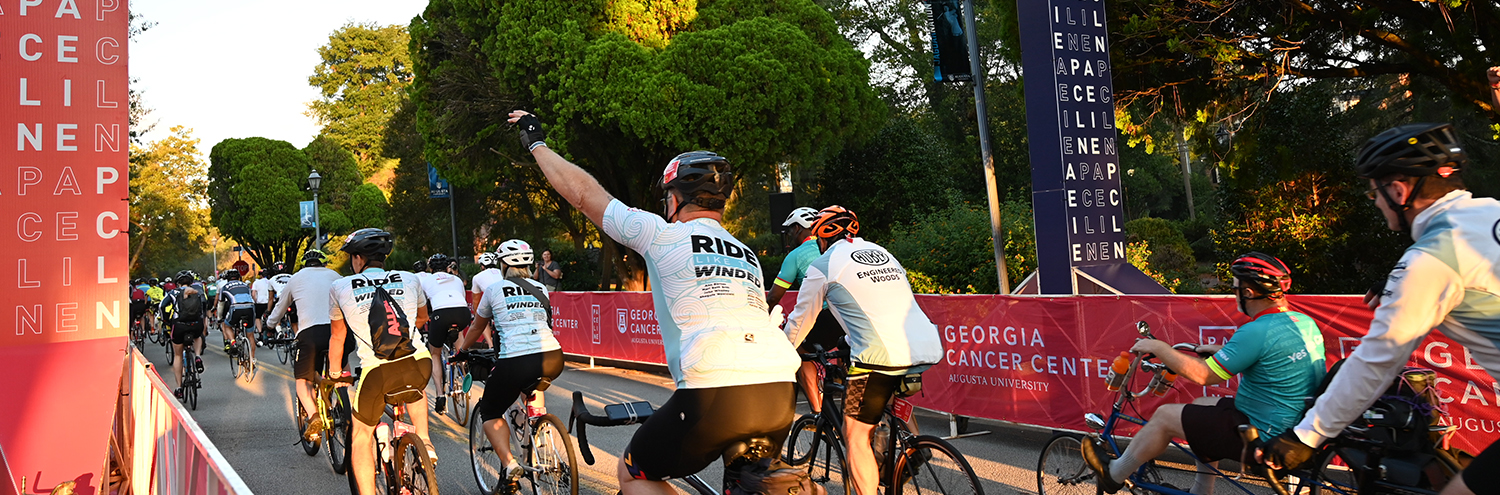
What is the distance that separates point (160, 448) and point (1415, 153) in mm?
5409

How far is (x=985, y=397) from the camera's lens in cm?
881

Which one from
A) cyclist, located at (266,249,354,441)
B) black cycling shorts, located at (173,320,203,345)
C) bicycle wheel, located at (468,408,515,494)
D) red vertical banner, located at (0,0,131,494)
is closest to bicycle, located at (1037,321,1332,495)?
bicycle wheel, located at (468,408,515,494)

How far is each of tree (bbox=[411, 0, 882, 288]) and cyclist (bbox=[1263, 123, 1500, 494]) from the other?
20.8 metres

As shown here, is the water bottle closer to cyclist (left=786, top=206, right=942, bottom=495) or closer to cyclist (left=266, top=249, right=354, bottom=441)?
cyclist (left=786, top=206, right=942, bottom=495)

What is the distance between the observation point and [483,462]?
277 inches

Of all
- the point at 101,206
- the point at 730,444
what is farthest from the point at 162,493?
the point at 730,444

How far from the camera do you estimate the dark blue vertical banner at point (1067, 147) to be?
10.7m

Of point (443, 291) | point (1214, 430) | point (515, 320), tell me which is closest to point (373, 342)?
point (515, 320)

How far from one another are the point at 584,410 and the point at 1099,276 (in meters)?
8.30

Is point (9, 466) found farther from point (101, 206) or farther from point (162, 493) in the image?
point (101, 206)

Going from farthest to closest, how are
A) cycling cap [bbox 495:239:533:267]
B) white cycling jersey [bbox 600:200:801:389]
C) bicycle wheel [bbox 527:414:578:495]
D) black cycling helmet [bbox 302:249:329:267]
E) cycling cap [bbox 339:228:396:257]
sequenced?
black cycling helmet [bbox 302:249:329:267] < cycling cap [bbox 495:239:533:267] < cycling cap [bbox 339:228:396:257] < bicycle wheel [bbox 527:414:578:495] < white cycling jersey [bbox 600:200:801:389]

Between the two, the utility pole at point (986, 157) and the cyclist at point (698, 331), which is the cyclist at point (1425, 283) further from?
the utility pole at point (986, 157)

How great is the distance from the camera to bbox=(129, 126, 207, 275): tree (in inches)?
2685

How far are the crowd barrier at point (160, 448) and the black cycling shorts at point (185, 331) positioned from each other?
5877mm
